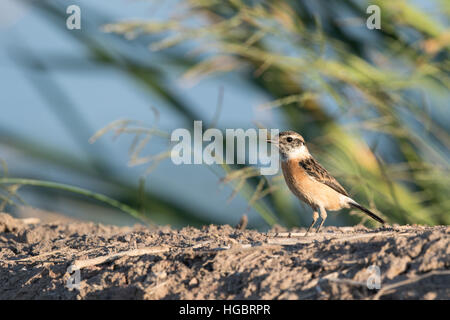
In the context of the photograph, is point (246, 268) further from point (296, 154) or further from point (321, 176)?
point (296, 154)

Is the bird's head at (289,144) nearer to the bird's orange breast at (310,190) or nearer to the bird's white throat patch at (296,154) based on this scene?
the bird's white throat patch at (296,154)

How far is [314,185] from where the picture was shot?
460 centimetres

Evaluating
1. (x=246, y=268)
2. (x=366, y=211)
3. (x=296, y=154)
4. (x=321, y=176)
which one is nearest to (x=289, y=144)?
(x=296, y=154)

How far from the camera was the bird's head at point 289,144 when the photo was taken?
4934 millimetres

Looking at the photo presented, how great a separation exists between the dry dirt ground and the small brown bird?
1.19 metres

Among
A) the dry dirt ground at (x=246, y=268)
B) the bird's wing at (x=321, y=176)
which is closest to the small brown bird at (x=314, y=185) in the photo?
the bird's wing at (x=321, y=176)

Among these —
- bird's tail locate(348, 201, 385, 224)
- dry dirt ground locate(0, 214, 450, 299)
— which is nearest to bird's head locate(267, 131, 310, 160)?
bird's tail locate(348, 201, 385, 224)

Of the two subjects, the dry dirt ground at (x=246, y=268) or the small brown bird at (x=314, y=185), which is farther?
the small brown bird at (x=314, y=185)

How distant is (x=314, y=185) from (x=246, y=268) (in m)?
1.88

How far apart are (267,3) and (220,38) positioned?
53 cm

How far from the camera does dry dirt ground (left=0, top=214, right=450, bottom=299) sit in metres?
2.60

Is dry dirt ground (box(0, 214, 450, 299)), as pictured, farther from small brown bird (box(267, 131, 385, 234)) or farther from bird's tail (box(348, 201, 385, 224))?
small brown bird (box(267, 131, 385, 234))

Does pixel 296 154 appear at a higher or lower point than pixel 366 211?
higher
